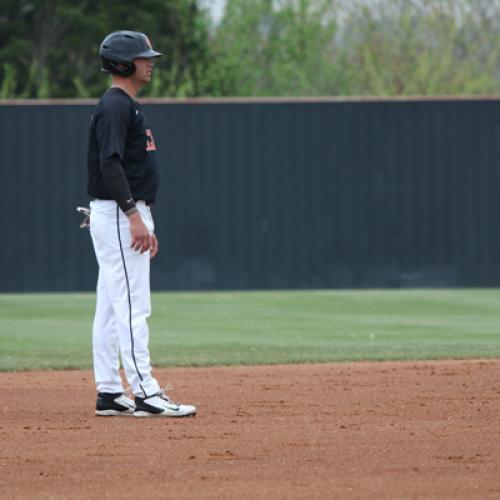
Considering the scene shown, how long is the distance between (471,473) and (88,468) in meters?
1.47

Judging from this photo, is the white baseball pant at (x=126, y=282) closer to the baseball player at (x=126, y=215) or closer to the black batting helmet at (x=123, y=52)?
the baseball player at (x=126, y=215)

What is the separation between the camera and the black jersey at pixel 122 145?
611 centimetres

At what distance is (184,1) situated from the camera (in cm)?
3544

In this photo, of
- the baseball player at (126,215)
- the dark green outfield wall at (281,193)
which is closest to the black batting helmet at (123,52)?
the baseball player at (126,215)

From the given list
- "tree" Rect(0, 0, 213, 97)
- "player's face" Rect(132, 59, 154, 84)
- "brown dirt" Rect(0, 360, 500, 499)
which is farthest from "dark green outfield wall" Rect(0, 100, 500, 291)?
"tree" Rect(0, 0, 213, 97)

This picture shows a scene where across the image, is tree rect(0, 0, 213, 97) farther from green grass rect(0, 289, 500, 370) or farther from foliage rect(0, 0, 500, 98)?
green grass rect(0, 289, 500, 370)

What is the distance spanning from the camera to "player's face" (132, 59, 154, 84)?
6.27m

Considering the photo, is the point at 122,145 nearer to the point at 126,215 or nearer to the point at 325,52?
the point at 126,215

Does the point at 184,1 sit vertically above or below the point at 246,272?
above

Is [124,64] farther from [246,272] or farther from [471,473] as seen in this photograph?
[246,272]

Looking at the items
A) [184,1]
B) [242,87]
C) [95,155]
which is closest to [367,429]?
[95,155]

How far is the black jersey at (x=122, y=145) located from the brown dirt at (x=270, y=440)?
114 centimetres

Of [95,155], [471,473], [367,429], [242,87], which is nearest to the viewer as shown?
[471,473]

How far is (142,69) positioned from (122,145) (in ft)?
Answer: 1.40
